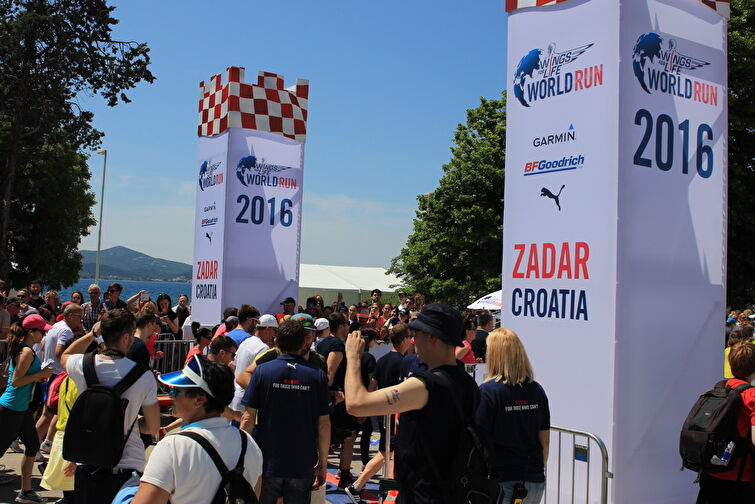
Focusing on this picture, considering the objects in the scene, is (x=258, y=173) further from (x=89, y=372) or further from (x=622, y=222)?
(x=89, y=372)

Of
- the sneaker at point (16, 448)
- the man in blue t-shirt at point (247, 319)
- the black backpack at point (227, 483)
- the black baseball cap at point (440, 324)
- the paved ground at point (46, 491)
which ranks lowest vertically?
the paved ground at point (46, 491)

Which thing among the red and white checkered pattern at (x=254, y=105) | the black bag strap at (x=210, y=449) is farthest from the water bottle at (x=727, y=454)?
the red and white checkered pattern at (x=254, y=105)

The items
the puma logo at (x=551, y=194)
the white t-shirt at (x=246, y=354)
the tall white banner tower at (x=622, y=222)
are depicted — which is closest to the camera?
the tall white banner tower at (x=622, y=222)

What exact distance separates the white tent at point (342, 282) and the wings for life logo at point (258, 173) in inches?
1021

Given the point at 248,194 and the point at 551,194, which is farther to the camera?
the point at 248,194

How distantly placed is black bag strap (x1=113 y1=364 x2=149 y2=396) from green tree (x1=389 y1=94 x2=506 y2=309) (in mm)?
23891

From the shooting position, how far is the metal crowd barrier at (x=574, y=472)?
18.2 feet

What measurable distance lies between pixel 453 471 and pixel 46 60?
68.7 ft

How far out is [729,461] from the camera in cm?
446

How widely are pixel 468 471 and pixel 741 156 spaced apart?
71.7ft

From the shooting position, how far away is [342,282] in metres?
40.8

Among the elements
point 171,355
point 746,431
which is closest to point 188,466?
point 746,431

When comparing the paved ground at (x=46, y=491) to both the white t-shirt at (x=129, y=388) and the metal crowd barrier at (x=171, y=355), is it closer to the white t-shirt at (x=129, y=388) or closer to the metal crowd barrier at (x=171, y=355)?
the white t-shirt at (x=129, y=388)

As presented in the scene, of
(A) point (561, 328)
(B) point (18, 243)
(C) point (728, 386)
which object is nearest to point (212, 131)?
(A) point (561, 328)
